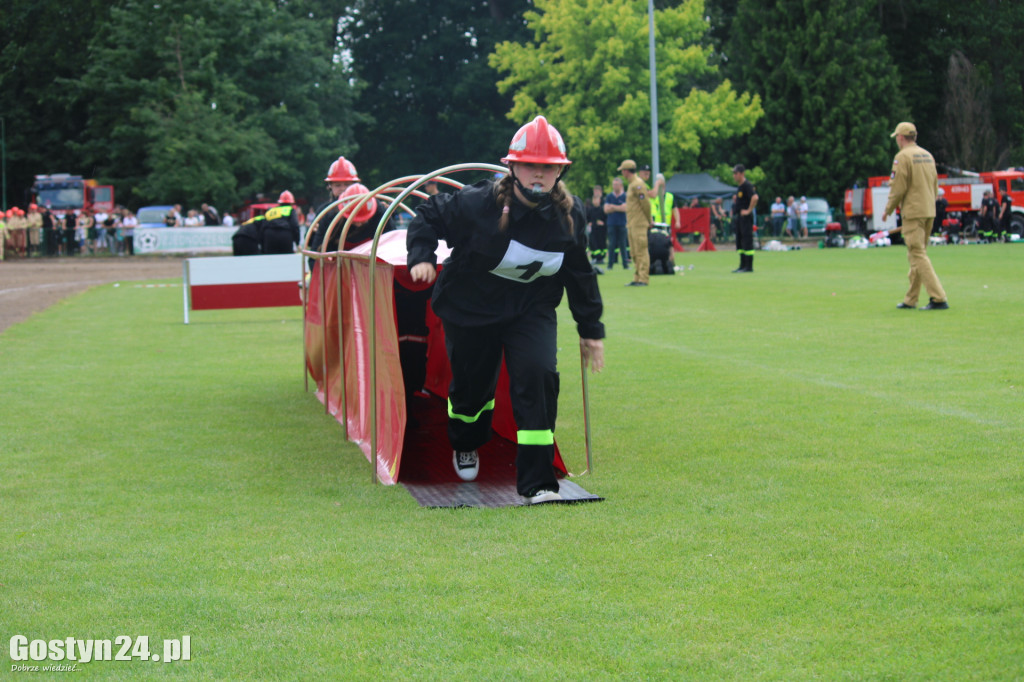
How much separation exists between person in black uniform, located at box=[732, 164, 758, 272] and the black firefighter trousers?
53.8 ft

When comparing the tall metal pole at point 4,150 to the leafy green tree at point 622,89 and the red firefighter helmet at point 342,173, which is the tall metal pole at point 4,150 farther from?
the red firefighter helmet at point 342,173

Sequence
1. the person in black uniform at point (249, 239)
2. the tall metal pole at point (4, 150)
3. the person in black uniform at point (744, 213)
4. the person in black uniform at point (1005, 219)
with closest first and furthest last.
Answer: the person in black uniform at point (249, 239)
the person in black uniform at point (744, 213)
the person in black uniform at point (1005, 219)
the tall metal pole at point (4, 150)

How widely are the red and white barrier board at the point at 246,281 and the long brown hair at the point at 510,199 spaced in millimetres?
8489

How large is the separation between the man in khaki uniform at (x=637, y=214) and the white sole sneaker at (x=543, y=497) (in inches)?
600

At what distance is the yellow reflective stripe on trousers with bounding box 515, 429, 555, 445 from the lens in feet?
20.1

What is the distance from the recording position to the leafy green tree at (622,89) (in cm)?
4872

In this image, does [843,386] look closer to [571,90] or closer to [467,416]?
[467,416]

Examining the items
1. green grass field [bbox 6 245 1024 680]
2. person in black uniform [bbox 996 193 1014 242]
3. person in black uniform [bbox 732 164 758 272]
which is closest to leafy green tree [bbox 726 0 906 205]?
person in black uniform [bbox 996 193 1014 242]

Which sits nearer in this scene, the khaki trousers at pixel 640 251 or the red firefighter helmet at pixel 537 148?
the red firefighter helmet at pixel 537 148

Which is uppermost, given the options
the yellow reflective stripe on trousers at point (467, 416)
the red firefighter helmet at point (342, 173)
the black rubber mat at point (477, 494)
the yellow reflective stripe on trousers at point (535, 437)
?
the red firefighter helmet at point (342, 173)

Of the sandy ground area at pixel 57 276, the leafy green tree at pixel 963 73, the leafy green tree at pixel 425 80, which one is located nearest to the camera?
the sandy ground area at pixel 57 276

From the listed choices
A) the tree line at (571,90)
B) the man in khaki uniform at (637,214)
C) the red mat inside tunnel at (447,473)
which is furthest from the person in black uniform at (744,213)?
the tree line at (571,90)

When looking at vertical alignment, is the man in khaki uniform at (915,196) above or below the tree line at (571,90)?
below

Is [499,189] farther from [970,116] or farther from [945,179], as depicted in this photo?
[970,116]
